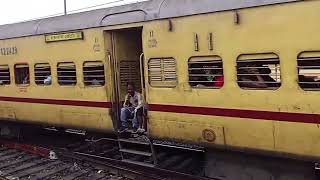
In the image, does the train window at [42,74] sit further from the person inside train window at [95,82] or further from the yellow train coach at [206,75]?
the person inside train window at [95,82]

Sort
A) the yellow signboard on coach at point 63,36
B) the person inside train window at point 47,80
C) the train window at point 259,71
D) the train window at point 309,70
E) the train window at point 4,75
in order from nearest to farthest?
the train window at point 309,70 → the train window at point 259,71 → the yellow signboard on coach at point 63,36 → the person inside train window at point 47,80 → the train window at point 4,75

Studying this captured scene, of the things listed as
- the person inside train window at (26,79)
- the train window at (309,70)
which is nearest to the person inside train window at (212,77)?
the train window at (309,70)

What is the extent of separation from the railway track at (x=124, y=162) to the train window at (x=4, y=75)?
256 centimetres

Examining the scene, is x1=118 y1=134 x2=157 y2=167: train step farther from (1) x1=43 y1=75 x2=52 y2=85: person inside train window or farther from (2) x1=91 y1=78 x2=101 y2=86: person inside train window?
(1) x1=43 y1=75 x2=52 y2=85: person inside train window

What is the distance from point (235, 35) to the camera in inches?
263

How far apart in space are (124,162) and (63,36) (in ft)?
10.8

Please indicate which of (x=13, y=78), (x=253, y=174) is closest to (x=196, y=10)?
(x=253, y=174)

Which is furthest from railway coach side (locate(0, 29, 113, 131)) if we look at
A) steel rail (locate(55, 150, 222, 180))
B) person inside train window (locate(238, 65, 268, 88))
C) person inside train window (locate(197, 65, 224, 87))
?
person inside train window (locate(238, 65, 268, 88))

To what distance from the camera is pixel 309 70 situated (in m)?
5.91

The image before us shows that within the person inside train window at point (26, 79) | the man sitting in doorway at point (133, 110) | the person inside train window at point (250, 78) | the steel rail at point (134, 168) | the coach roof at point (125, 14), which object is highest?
the coach roof at point (125, 14)

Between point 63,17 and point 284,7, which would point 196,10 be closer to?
point 284,7

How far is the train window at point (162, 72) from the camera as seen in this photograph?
7.75 m

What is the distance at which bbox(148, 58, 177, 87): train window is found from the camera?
7.75 m

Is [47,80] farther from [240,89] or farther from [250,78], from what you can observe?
A: [250,78]
